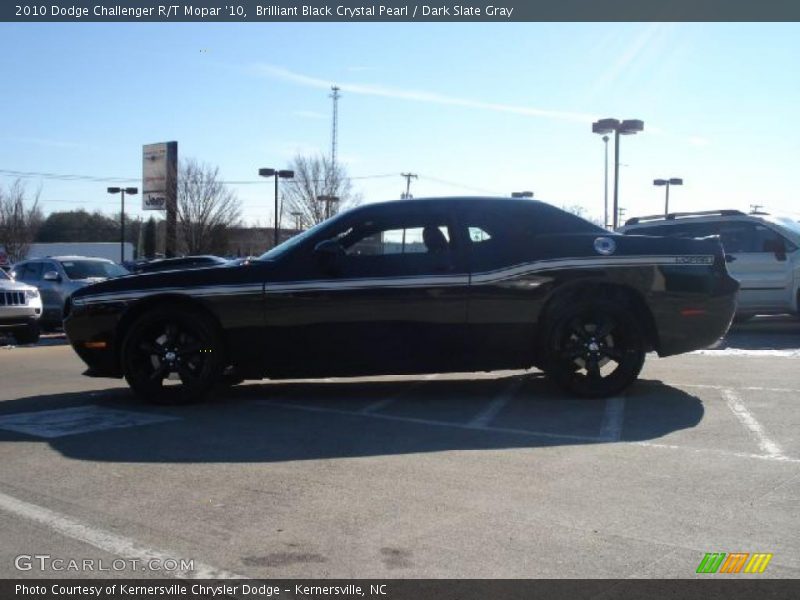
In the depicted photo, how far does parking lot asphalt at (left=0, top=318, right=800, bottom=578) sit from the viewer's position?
3807 mm

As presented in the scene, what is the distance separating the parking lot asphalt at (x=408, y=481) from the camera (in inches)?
150

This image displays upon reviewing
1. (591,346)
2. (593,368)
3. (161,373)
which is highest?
(591,346)

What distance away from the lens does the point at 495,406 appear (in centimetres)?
704

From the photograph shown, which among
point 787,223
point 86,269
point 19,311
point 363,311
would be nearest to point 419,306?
point 363,311

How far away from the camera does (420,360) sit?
7.09 meters

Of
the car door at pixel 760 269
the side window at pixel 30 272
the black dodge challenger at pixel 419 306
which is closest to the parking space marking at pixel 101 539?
the black dodge challenger at pixel 419 306

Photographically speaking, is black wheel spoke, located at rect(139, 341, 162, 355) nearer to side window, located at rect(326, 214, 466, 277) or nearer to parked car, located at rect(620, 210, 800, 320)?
side window, located at rect(326, 214, 466, 277)

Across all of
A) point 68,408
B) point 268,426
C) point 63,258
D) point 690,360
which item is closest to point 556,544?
point 268,426

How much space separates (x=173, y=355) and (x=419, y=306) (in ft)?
7.04

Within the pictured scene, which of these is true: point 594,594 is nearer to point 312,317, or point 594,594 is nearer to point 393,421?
point 393,421

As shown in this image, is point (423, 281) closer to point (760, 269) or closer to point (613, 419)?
point (613, 419)

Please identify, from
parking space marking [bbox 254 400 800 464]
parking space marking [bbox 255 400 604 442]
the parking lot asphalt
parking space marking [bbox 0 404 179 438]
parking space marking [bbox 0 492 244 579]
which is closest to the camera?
parking space marking [bbox 0 492 244 579]

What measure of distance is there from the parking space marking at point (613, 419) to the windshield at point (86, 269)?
1286cm

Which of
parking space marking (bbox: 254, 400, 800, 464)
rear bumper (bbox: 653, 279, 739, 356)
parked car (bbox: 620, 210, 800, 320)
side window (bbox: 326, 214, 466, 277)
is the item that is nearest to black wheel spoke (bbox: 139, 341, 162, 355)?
parking space marking (bbox: 254, 400, 800, 464)
